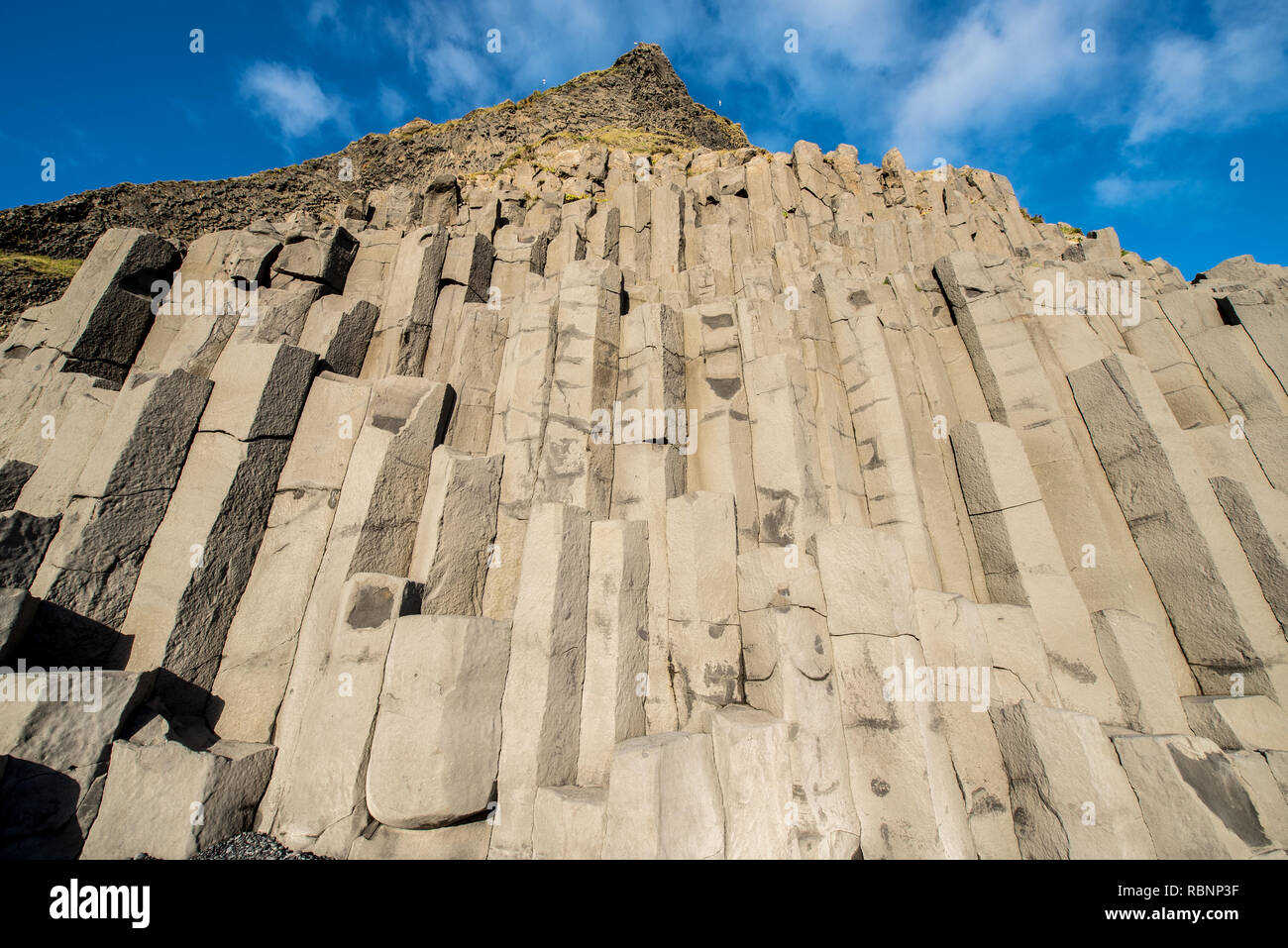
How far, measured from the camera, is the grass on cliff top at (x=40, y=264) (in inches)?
475

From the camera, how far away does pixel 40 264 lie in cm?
1282

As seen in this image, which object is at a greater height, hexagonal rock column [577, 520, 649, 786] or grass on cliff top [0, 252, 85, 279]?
grass on cliff top [0, 252, 85, 279]

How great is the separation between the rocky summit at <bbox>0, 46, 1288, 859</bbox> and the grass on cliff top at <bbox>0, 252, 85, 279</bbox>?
20.7ft

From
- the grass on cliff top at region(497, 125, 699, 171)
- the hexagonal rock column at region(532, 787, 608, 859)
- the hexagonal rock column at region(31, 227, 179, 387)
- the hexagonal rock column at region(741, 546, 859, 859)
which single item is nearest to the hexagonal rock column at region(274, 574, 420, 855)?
the hexagonal rock column at region(532, 787, 608, 859)

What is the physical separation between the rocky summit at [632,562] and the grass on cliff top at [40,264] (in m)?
6.30

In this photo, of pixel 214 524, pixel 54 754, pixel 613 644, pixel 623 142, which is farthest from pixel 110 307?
pixel 623 142

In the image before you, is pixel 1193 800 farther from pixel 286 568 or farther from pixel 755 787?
pixel 286 568

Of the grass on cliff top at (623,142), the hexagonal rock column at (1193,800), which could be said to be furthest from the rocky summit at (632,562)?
the grass on cliff top at (623,142)

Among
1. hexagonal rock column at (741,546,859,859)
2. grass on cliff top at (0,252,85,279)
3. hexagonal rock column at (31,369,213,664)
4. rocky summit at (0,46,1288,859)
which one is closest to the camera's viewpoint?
hexagonal rock column at (741,546,859,859)

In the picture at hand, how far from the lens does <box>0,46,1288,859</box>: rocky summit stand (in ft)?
→ 12.3

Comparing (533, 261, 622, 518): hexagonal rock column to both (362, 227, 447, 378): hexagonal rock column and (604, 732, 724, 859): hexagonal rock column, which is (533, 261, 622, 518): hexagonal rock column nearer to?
(362, 227, 447, 378): hexagonal rock column
